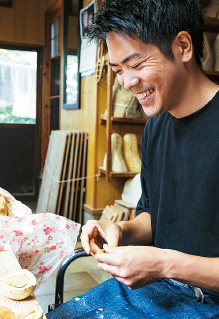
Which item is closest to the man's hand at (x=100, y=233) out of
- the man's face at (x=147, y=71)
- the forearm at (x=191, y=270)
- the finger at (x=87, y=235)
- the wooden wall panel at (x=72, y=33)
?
the finger at (x=87, y=235)

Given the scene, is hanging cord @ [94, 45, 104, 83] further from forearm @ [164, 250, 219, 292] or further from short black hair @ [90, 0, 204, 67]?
forearm @ [164, 250, 219, 292]

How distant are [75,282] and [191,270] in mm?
2321

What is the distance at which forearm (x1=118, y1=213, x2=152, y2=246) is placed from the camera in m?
1.48

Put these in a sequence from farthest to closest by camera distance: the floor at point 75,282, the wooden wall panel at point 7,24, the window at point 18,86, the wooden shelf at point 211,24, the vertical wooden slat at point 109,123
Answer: the window at point 18,86, the wooden wall panel at point 7,24, the vertical wooden slat at point 109,123, the wooden shelf at point 211,24, the floor at point 75,282

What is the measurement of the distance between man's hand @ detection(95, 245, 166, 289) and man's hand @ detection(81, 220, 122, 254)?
0.74ft

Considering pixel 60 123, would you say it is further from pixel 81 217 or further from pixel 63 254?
pixel 63 254

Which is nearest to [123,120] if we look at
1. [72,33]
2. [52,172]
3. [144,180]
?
[52,172]

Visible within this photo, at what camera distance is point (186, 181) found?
1.29 metres

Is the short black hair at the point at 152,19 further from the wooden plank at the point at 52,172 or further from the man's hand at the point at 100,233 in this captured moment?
the wooden plank at the point at 52,172

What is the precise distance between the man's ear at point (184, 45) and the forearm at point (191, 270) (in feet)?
2.11

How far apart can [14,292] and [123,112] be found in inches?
123

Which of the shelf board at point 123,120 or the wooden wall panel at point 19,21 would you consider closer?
the shelf board at point 123,120

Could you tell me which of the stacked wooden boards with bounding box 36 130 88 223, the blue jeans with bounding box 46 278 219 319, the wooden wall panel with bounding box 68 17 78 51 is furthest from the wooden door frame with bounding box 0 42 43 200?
the blue jeans with bounding box 46 278 219 319

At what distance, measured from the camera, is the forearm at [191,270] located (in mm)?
1087
